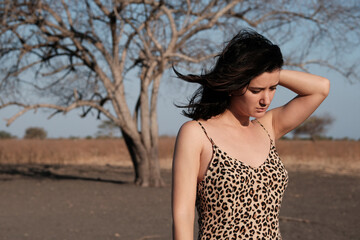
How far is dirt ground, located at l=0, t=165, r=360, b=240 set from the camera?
721 centimetres

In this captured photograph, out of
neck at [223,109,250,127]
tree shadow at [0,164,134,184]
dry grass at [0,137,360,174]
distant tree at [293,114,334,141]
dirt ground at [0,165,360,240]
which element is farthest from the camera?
distant tree at [293,114,334,141]

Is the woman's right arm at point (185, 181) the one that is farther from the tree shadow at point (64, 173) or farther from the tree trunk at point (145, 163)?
the tree shadow at point (64, 173)

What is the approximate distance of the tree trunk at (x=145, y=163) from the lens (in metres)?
12.5

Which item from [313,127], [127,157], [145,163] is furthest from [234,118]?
[313,127]

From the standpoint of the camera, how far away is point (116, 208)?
941 cm

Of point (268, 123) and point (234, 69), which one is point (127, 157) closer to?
point (268, 123)

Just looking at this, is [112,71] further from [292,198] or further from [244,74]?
[244,74]

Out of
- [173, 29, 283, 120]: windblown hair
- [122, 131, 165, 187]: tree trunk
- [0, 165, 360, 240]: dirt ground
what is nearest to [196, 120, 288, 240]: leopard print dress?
[173, 29, 283, 120]: windblown hair

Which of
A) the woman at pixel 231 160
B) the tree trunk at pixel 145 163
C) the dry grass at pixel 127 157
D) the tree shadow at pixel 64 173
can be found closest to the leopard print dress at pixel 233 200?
the woman at pixel 231 160

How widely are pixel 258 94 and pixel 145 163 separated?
35.3ft

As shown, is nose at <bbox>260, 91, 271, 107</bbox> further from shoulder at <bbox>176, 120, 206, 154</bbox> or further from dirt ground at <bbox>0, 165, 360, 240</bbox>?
dirt ground at <bbox>0, 165, 360, 240</bbox>

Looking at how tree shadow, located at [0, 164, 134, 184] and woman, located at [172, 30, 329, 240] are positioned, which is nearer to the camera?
woman, located at [172, 30, 329, 240]

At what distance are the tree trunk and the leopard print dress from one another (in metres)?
10.5

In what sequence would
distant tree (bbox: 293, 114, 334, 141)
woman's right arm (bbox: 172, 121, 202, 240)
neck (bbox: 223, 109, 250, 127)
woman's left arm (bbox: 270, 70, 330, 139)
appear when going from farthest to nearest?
distant tree (bbox: 293, 114, 334, 141) < woman's left arm (bbox: 270, 70, 330, 139) < neck (bbox: 223, 109, 250, 127) < woman's right arm (bbox: 172, 121, 202, 240)
